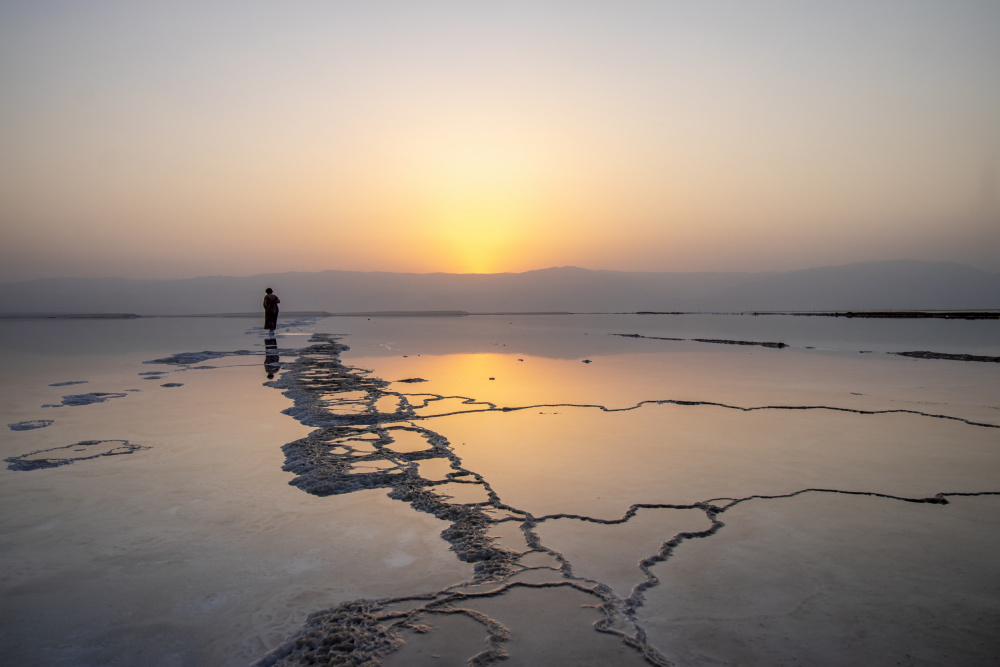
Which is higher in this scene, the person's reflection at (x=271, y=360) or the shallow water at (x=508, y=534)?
the shallow water at (x=508, y=534)

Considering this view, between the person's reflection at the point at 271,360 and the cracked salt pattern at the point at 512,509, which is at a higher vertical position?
the cracked salt pattern at the point at 512,509

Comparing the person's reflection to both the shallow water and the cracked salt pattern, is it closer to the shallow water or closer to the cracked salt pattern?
the cracked salt pattern

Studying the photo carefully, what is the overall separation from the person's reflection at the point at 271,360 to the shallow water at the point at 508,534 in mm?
4423

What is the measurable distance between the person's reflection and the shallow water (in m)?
4.42

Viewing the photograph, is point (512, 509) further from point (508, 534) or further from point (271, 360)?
point (271, 360)

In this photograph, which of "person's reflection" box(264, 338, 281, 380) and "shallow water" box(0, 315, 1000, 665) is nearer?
"shallow water" box(0, 315, 1000, 665)

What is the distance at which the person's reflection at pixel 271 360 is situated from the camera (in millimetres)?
12156

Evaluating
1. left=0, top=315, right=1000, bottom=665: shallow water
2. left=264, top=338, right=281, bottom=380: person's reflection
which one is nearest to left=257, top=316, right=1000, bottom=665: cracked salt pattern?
left=0, top=315, right=1000, bottom=665: shallow water

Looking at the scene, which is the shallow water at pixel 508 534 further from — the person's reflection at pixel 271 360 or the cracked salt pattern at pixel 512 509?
the person's reflection at pixel 271 360

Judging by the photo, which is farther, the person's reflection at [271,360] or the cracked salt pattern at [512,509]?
the person's reflection at [271,360]

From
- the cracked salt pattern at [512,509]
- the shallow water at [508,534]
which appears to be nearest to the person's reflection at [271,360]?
the cracked salt pattern at [512,509]

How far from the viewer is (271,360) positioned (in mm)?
14711

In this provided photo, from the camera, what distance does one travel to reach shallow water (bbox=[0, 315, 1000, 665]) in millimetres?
2375

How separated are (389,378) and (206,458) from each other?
6.12 meters
